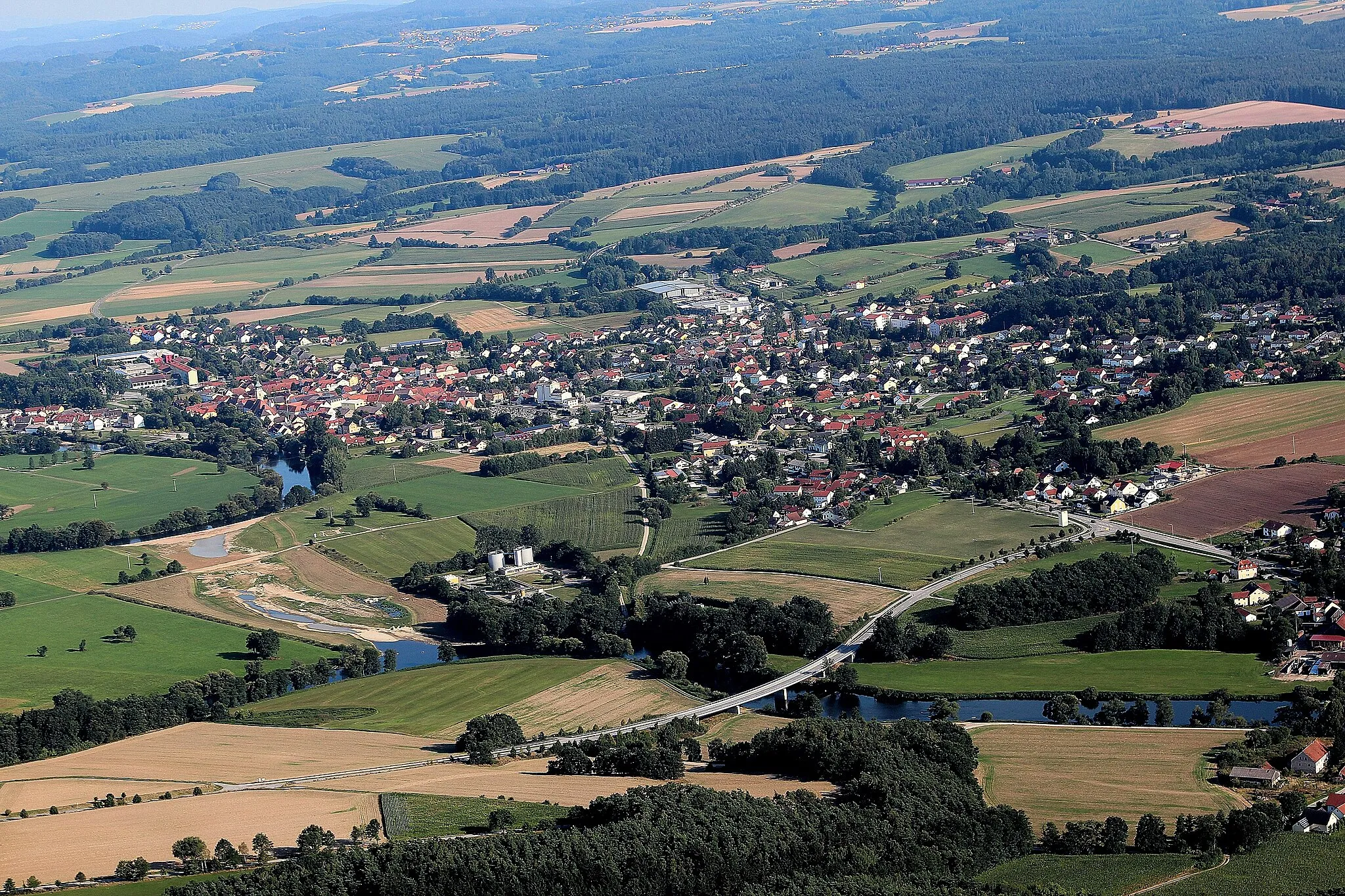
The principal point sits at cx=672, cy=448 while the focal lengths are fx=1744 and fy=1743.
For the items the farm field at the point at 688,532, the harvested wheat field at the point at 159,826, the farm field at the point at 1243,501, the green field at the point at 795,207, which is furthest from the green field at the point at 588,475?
the green field at the point at 795,207

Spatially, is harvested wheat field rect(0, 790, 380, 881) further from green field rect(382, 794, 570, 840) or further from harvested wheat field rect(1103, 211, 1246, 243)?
harvested wheat field rect(1103, 211, 1246, 243)

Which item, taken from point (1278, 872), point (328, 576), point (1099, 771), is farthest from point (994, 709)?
point (328, 576)

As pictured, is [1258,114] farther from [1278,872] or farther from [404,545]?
[1278,872]

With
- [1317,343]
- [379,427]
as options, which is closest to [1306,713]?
[1317,343]

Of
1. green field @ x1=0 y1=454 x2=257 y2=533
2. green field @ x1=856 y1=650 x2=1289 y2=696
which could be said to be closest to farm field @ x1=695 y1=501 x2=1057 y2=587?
green field @ x1=856 y1=650 x2=1289 y2=696

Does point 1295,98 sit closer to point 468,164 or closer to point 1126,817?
point 468,164
